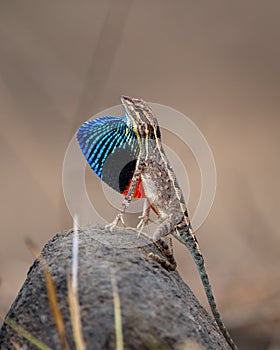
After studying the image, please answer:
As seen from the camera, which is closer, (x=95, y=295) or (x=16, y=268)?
(x=95, y=295)

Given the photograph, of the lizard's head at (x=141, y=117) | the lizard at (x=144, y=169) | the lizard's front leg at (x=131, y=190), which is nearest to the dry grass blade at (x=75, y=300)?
the lizard's front leg at (x=131, y=190)

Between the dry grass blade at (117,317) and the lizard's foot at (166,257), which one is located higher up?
the lizard's foot at (166,257)

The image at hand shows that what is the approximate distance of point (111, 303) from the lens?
2600 millimetres

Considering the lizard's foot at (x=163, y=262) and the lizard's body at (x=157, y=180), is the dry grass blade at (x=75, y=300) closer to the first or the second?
the lizard's foot at (x=163, y=262)

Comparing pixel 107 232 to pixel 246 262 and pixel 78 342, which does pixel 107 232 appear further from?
pixel 246 262

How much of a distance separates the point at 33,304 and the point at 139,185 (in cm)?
126

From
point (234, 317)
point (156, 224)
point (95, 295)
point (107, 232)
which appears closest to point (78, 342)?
point (95, 295)

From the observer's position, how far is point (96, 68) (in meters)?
3.62

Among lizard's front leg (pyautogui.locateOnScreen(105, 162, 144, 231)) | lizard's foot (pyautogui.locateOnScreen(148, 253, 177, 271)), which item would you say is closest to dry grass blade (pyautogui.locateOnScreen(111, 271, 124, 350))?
lizard's foot (pyautogui.locateOnScreen(148, 253, 177, 271))

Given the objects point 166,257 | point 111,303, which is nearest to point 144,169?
point 166,257

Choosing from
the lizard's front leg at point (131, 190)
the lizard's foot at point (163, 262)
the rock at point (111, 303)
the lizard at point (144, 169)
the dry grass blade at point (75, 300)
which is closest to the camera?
the dry grass blade at point (75, 300)

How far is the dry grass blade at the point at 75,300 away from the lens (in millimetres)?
2264

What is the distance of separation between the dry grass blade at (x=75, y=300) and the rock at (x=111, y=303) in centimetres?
2

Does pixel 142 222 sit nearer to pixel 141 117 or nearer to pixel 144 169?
pixel 144 169
